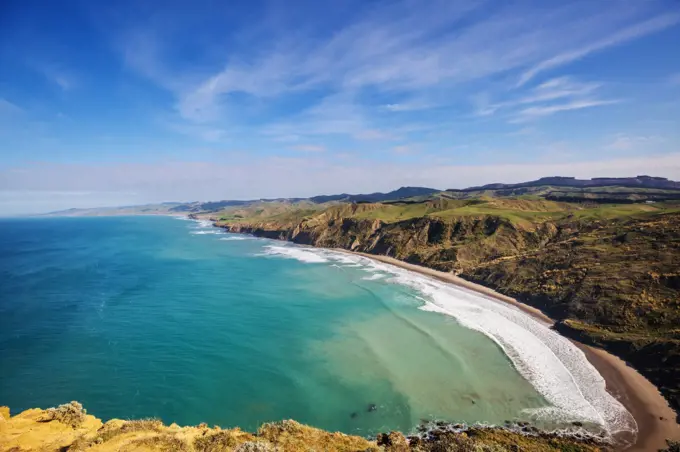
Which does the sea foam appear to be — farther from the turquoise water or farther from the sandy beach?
the turquoise water

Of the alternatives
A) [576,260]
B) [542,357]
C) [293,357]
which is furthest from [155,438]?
[576,260]

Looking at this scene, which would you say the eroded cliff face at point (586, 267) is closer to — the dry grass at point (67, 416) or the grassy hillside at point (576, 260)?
the grassy hillside at point (576, 260)

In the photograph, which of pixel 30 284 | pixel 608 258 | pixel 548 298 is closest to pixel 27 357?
pixel 30 284

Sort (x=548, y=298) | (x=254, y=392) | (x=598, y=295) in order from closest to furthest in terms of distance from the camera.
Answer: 1. (x=254, y=392)
2. (x=598, y=295)
3. (x=548, y=298)

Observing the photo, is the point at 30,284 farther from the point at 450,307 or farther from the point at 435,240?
the point at 435,240

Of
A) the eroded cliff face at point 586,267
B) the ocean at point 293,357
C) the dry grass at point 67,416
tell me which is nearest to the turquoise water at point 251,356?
the ocean at point 293,357

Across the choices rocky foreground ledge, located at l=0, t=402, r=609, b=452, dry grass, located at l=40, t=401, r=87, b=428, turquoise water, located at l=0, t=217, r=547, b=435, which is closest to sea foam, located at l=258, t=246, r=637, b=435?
turquoise water, located at l=0, t=217, r=547, b=435

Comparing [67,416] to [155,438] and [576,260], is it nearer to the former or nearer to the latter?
[155,438]
